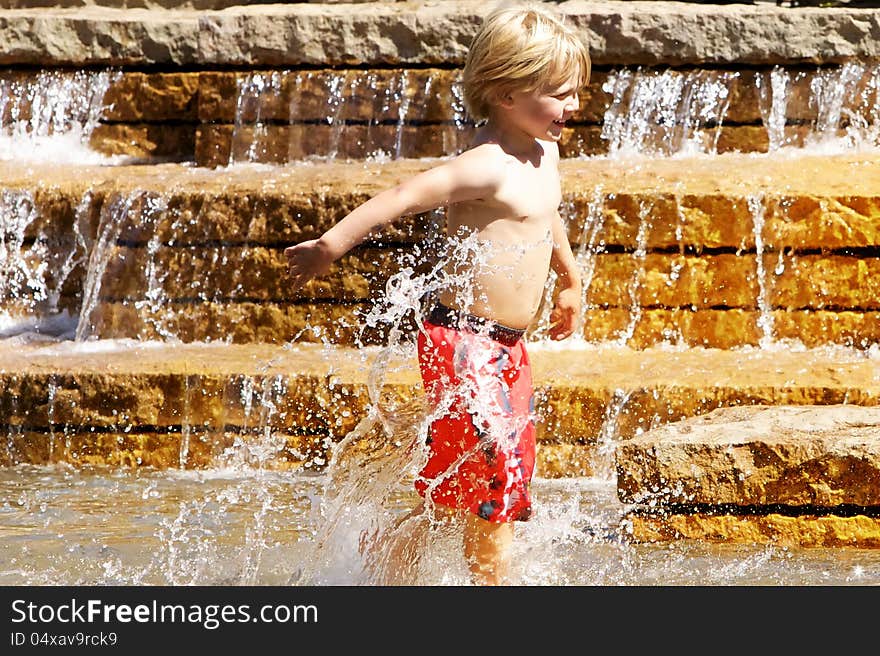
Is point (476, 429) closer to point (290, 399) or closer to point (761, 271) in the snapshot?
point (290, 399)

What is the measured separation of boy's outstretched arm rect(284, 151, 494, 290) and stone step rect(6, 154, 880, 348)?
2.23 meters

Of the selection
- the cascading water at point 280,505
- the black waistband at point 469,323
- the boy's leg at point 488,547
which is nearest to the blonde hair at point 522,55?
the cascading water at point 280,505

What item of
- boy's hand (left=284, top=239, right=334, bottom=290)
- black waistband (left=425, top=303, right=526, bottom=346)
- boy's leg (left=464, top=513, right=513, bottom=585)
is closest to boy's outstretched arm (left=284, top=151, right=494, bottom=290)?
boy's hand (left=284, top=239, right=334, bottom=290)

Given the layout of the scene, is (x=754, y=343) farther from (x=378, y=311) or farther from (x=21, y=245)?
(x=21, y=245)

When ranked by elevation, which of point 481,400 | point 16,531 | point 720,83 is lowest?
point 16,531

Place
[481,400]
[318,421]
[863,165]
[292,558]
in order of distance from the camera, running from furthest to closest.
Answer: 1. [863,165]
2. [318,421]
3. [292,558]
4. [481,400]

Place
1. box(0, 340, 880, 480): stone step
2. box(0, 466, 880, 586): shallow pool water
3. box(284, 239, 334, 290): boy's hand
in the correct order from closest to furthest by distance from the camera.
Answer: box(284, 239, 334, 290): boy's hand
box(0, 466, 880, 586): shallow pool water
box(0, 340, 880, 480): stone step

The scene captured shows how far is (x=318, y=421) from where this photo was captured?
5.03 metres

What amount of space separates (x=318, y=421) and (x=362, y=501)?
45.0 inches

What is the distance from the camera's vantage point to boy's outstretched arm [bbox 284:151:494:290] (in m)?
3.19

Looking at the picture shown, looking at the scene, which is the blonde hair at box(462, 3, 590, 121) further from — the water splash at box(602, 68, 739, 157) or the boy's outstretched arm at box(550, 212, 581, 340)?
the water splash at box(602, 68, 739, 157)

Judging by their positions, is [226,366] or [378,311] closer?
[226,366]

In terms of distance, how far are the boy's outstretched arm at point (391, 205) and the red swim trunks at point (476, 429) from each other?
0.31 m
